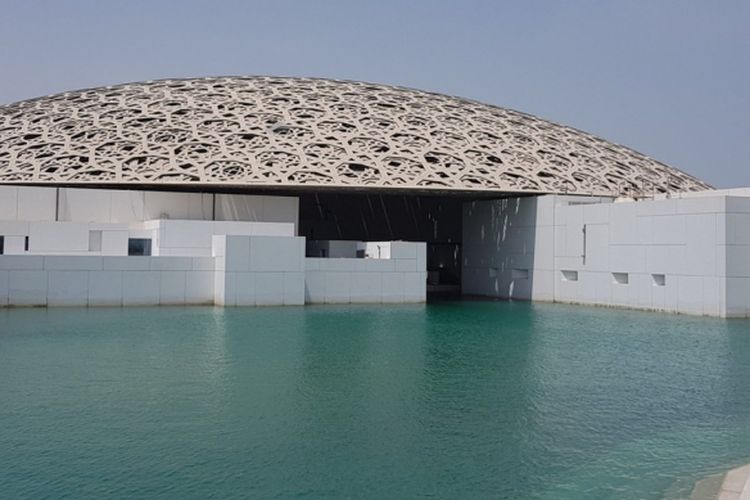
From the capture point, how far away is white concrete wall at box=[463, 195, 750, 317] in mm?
20141

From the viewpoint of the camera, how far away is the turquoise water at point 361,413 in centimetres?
619

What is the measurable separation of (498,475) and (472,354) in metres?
6.62

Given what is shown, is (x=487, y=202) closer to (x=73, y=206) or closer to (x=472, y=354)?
(x=73, y=206)

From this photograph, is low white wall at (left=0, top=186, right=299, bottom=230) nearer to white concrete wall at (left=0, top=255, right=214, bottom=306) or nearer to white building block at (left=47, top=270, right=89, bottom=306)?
white concrete wall at (left=0, top=255, right=214, bottom=306)

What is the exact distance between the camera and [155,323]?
16.6 m

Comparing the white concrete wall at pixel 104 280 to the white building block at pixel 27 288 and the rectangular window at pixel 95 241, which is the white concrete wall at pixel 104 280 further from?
the rectangular window at pixel 95 241

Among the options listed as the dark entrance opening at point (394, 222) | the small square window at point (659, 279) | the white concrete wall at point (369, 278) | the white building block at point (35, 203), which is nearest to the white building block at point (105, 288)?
the white building block at point (35, 203)

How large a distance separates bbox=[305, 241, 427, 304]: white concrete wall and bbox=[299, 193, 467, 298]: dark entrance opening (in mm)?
13330

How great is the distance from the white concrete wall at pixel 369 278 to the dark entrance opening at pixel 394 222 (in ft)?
43.7

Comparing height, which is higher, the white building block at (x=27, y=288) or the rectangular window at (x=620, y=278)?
the rectangular window at (x=620, y=278)

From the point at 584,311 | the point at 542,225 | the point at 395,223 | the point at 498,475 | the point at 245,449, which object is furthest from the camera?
the point at 395,223

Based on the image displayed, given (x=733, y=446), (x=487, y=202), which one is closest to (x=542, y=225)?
(x=487, y=202)

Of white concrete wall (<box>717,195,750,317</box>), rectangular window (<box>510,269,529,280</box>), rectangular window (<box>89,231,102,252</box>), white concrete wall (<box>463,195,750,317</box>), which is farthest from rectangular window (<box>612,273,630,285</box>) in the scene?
rectangular window (<box>89,231,102,252</box>)

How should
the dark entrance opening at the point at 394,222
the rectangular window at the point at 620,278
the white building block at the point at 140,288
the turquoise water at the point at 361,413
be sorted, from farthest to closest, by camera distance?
the dark entrance opening at the point at 394,222 < the rectangular window at the point at 620,278 < the white building block at the point at 140,288 < the turquoise water at the point at 361,413
